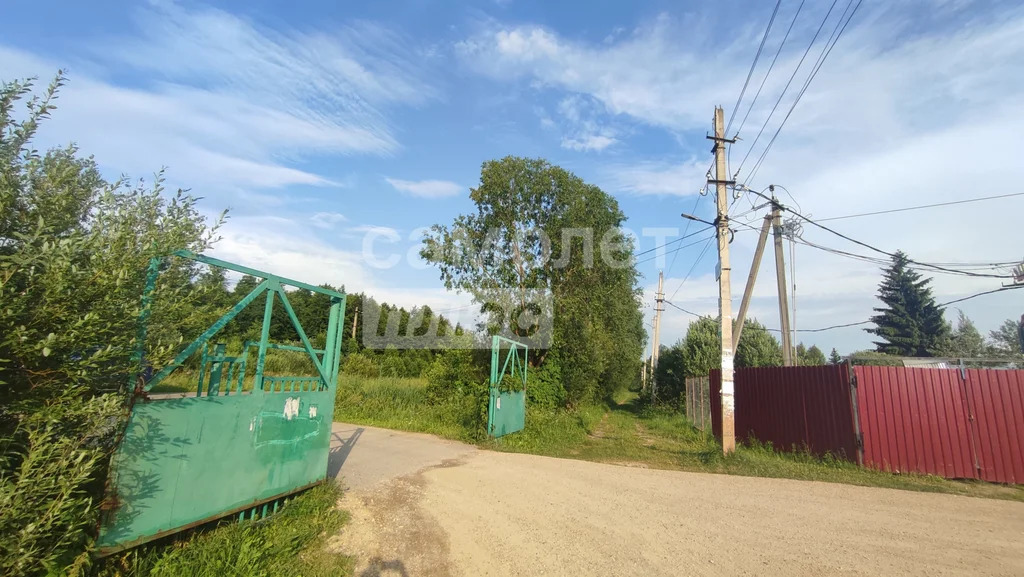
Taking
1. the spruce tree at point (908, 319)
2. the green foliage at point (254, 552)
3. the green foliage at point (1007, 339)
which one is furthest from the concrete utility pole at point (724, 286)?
the green foliage at point (1007, 339)

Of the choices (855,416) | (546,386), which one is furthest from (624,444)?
(855,416)

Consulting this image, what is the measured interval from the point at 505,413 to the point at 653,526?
6.71 m

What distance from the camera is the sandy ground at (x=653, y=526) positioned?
4203mm

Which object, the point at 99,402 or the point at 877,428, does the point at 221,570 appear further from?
the point at 877,428

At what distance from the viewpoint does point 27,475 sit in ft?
7.48

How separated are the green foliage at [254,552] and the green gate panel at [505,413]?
6193 mm

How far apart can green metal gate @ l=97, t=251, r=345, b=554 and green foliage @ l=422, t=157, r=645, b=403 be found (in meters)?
10.8

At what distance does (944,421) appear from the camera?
835cm

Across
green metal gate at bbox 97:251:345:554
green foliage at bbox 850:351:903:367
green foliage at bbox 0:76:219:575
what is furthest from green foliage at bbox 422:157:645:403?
green foliage at bbox 0:76:219:575

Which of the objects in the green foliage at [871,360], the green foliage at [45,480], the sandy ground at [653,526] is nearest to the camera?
the green foliage at [45,480]

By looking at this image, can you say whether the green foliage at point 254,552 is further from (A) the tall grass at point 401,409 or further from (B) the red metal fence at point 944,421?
(B) the red metal fence at point 944,421

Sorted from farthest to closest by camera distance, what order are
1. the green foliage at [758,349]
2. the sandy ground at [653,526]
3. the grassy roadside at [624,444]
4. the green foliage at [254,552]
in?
the green foliage at [758,349] → the grassy roadside at [624,444] → the sandy ground at [653,526] → the green foliage at [254,552]

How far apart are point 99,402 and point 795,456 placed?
36.4ft

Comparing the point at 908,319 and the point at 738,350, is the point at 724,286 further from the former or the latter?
the point at 908,319
